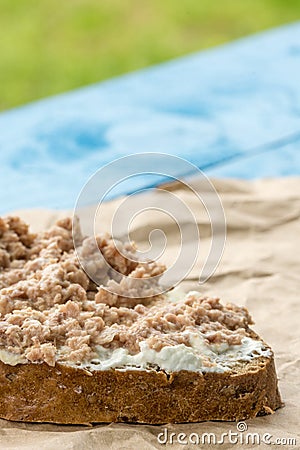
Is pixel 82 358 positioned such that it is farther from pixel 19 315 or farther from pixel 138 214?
pixel 138 214

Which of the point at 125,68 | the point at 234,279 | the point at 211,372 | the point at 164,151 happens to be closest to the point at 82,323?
the point at 211,372

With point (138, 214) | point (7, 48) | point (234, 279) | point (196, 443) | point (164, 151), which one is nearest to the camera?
point (196, 443)

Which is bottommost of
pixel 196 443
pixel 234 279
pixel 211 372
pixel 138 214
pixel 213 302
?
pixel 196 443

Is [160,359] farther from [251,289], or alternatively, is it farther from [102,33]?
[102,33]

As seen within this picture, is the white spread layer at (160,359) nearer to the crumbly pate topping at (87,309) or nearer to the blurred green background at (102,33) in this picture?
the crumbly pate topping at (87,309)

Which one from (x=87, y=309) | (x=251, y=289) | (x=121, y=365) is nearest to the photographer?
(x=121, y=365)

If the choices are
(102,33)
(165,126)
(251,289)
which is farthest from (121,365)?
(102,33)
